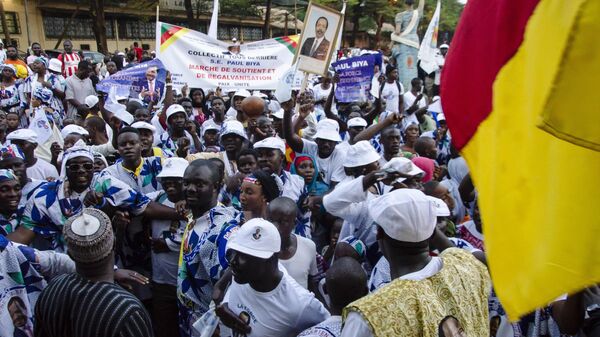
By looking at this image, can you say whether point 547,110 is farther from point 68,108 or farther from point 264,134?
point 68,108

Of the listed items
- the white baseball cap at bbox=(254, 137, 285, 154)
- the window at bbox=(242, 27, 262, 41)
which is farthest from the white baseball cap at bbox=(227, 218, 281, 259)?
the window at bbox=(242, 27, 262, 41)

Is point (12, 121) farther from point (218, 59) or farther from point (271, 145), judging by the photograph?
point (271, 145)

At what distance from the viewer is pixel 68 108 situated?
9844mm

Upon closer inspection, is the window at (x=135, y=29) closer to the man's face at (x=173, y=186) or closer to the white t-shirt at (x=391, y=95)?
the white t-shirt at (x=391, y=95)

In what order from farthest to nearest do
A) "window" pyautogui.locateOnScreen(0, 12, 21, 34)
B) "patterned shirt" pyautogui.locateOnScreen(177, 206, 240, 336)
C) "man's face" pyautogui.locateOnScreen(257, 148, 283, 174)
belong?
"window" pyautogui.locateOnScreen(0, 12, 21, 34), "man's face" pyautogui.locateOnScreen(257, 148, 283, 174), "patterned shirt" pyautogui.locateOnScreen(177, 206, 240, 336)

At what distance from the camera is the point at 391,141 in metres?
5.49

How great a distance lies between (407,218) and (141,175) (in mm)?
3072

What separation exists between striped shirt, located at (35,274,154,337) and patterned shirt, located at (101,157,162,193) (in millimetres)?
2153

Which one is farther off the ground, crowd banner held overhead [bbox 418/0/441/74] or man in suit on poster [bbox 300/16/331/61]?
man in suit on poster [bbox 300/16/331/61]

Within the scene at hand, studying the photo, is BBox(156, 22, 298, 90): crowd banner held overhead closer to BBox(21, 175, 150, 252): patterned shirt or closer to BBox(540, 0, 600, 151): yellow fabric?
BBox(21, 175, 150, 252): patterned shirt

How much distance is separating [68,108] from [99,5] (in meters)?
17.1

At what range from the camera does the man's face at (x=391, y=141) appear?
548cm

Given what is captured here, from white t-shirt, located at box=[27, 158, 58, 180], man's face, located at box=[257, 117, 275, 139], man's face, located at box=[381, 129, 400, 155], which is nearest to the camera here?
white t-shirt, located at box=[27, 158, 58, 180]

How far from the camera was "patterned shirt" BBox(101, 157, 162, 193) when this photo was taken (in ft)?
14.8
